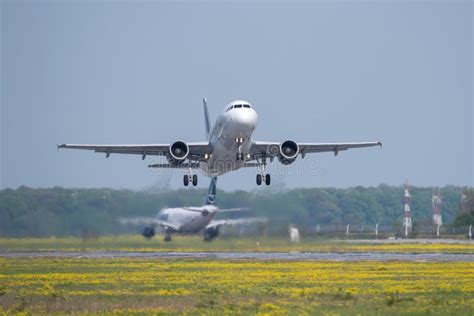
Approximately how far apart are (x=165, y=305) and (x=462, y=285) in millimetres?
13977

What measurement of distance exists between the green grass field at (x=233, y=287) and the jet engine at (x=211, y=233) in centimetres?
811

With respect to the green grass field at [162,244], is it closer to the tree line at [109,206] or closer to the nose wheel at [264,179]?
the tree line at [109,206]

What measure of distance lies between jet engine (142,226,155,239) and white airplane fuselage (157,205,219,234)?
100 cm

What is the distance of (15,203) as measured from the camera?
67.5m

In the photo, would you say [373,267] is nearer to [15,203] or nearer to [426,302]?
[426,302]

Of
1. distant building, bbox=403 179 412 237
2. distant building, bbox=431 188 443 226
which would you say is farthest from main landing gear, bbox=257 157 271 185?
distant building, bbox=431 188 443 226

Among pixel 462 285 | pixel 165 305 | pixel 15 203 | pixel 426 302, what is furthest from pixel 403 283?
pixel 15 203

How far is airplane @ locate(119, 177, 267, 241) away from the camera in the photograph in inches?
2697

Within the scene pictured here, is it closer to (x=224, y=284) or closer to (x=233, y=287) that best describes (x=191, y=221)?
(x=224, y=284)

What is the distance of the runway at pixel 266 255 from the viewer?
64250 millimetres

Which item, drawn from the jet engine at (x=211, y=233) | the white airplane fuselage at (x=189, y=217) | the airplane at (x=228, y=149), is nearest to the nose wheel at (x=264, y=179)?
the airplane at (x=228, y=149)

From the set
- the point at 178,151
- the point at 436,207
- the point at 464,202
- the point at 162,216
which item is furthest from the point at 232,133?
the point at 436,207

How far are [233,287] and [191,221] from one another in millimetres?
38639

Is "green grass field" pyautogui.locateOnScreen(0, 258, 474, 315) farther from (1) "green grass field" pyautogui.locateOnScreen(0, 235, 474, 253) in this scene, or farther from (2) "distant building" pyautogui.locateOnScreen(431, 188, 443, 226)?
Result: (2) "distant building" pyautogui.locateOnScreen(431, 188, 443, 226)
